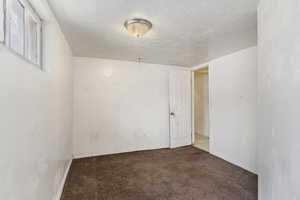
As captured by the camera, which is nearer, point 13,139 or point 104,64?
point 13,139

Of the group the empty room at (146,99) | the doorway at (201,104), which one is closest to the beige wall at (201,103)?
the doorway at (201,104)

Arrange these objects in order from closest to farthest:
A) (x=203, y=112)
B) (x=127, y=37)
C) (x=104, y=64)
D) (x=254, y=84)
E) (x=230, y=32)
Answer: (x=230, y=32), (x=127, y=37), (x=254, y=84), (x=104, y=64), (x=203, y=112)

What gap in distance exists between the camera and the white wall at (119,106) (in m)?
3.28

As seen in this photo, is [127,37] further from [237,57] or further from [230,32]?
[237,57]

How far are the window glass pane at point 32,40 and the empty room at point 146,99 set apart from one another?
0.02 m

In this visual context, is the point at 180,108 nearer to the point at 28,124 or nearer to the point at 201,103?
the point at 201,103

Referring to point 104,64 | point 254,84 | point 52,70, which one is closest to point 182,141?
point 254,84

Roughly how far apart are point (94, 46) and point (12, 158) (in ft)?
7.32

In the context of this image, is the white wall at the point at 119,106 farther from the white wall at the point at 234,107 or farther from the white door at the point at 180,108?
the white wall at the point at 234,107

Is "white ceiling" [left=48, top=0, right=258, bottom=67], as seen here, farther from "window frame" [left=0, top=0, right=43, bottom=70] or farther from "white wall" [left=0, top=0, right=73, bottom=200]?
"white wall" [left=0, top=0, right=73, bottom=200]

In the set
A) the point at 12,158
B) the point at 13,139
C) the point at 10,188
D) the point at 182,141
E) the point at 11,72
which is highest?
the point at 11,72

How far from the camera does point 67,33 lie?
7.07ft

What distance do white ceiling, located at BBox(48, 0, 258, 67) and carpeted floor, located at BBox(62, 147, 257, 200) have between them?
222 centimetres

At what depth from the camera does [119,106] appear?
3.59m
